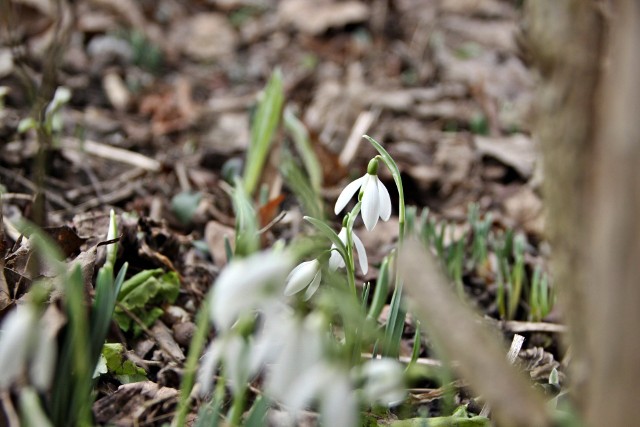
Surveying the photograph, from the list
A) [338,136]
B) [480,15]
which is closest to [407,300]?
[338,136]

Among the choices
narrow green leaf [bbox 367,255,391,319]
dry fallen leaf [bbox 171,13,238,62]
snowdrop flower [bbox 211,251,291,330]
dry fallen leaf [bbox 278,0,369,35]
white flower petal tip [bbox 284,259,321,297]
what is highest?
snowdrop flower [bbox 211,251,291,330]

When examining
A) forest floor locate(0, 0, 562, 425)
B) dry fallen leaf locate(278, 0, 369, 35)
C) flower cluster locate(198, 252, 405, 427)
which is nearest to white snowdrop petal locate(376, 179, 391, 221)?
forest floor locate(0, 0, 562, 425)

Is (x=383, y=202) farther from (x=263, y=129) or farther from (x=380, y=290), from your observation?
(x=263, y=129)

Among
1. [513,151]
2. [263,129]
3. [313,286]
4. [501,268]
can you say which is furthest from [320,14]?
[313,286]

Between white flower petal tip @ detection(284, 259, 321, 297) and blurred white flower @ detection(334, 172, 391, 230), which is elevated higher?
blurred white flower @ detection(334, 172, 391, 230)

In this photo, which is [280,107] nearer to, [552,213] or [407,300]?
[407,300]

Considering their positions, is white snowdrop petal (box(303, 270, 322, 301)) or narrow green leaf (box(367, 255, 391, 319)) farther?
narrow green leaf (box(367, 255, 391, 319))

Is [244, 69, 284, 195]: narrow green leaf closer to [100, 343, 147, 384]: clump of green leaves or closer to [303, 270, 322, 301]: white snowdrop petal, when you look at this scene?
[100, 343, 147, 384]: clump of green leaves
